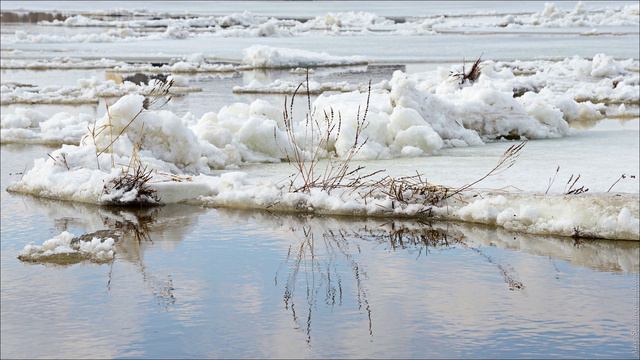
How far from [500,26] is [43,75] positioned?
2058 centimetres

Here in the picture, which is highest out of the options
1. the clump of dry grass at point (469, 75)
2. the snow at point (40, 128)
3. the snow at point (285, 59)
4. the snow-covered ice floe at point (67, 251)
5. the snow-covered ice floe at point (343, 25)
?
the clump of dry grass at point (469, 75)

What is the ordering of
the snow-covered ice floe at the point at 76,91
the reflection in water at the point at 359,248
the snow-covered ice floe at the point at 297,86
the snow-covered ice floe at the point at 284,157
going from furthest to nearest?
1. the snow-covered ice floe at the point at 297,86
2. the snow-covered ice floe at the point at 76,91
3. the snow-covered ice floe at the point at 284,157
4. the reflection in water at the point at 359,248

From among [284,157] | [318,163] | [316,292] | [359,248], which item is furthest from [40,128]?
[316,292]

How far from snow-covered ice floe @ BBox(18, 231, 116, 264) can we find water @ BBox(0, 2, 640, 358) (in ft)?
0.35

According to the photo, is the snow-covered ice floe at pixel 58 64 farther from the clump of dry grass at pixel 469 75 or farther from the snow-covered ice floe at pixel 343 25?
the clump of dry grass at pixel 469 75

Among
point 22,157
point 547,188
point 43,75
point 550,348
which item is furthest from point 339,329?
point 43,75

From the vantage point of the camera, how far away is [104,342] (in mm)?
5020

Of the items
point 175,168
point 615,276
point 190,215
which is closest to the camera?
point 615,276

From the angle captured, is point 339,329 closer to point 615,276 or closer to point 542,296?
point 542,296

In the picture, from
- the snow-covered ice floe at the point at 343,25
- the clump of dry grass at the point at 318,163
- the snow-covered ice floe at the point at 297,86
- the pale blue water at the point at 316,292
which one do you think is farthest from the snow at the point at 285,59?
the pale blue water at the point at 316,292

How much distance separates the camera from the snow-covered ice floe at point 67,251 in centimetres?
659

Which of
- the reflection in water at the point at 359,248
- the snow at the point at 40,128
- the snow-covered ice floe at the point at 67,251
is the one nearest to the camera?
the reflection in water at the point at 359,248

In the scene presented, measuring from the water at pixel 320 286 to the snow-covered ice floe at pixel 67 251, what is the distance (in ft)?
0.35

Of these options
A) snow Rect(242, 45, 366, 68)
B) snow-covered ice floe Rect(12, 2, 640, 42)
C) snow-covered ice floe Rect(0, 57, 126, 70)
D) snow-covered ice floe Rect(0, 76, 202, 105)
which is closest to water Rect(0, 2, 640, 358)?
snow-covered ice floe Rect(0, 76, 202, 105)
